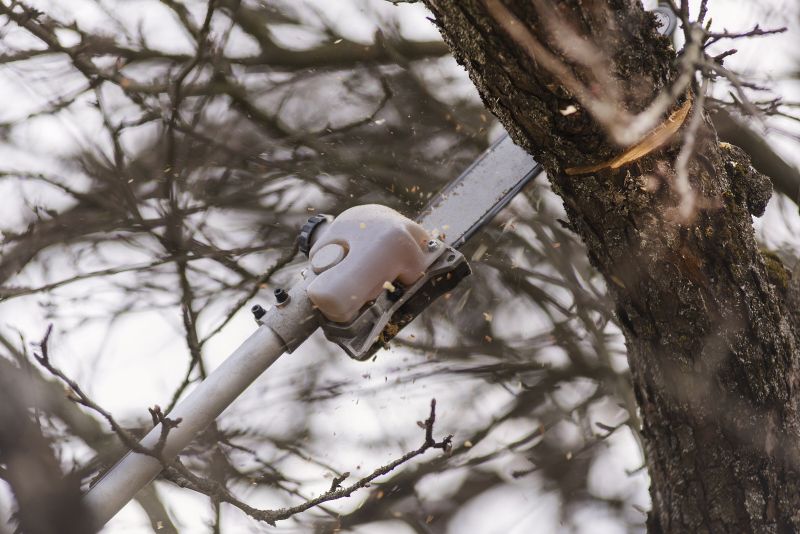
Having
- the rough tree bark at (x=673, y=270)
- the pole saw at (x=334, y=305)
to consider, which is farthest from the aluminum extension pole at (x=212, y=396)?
the rough tree bark at (x=673, y=270)

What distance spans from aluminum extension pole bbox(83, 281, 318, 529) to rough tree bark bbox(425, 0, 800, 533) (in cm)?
71

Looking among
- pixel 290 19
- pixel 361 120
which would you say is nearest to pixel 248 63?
pixel 290 19

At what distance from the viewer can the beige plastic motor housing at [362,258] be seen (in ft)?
5.95

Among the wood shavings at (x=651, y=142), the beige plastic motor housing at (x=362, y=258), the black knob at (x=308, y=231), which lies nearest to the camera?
the wood shavings at (x=651, y=142)

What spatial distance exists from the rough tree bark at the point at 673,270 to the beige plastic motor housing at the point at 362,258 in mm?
382

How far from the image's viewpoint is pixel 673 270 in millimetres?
1896

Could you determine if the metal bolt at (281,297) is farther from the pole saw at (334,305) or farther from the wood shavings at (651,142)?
the wood shavings at (651,142)

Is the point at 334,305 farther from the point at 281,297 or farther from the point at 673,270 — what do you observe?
the point at 673,270

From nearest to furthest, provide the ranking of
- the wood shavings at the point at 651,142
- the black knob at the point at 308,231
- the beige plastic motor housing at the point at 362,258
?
the wood shavings at the point at 651,142, the beige plastic motor housing at the point at 362,258, the black knob at the point at 308,231

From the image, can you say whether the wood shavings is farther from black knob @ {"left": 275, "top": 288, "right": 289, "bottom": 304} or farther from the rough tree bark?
black knob @ {"left": 275, "top": 288, "right": 289, "bottom": 304}

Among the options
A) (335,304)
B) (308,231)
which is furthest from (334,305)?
(308,231)

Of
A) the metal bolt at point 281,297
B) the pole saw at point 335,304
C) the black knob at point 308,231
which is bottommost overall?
the pole saw at point 335,304

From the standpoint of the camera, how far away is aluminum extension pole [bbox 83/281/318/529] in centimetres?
164

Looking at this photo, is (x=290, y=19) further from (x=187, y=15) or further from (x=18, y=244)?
(x=18, y=244)
